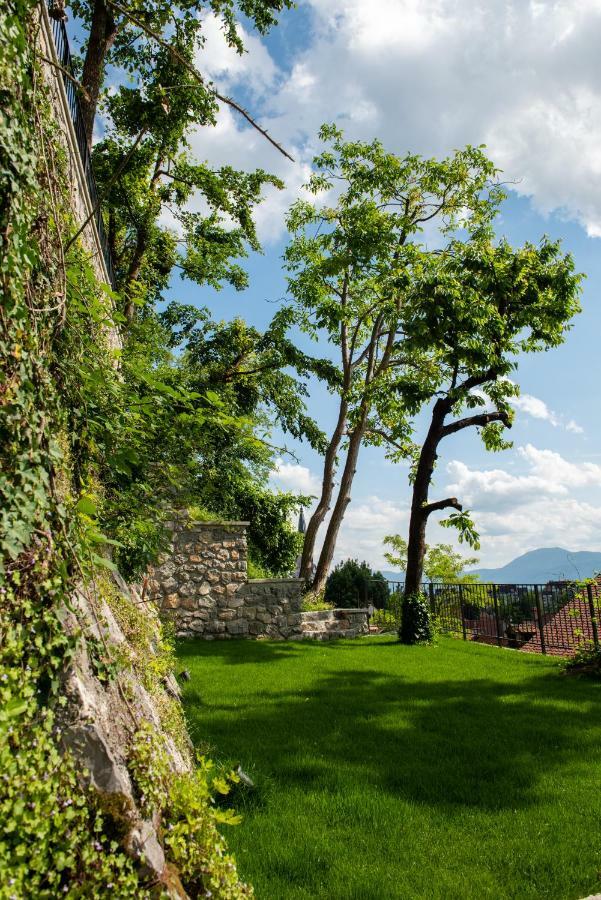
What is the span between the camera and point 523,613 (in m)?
13.0

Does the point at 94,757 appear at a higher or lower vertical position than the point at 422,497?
lower

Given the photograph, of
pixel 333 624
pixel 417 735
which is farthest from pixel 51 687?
pixel 333 624

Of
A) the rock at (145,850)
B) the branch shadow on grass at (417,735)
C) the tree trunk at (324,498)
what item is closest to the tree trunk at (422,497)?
the tree trunk at (324,498)

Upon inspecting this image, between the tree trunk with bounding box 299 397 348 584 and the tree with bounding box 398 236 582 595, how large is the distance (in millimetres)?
3708

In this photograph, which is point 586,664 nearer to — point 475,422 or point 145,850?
point 475,422

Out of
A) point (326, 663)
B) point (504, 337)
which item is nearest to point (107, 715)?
point (326, 663)

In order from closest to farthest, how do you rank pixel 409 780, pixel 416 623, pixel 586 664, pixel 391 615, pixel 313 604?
pixel 409 780 → pixel 586 664 → pixel 416 623 → pixel 313 604 → pixel 391 615

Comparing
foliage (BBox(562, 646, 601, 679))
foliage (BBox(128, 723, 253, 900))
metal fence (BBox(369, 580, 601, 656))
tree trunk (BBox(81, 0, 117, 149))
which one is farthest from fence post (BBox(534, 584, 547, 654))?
tree trunk (BBox(81, 0, 117, 149))

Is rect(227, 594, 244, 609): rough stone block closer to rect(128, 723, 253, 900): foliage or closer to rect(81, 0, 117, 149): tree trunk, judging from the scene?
rect(81, 0, 117, 149): tree trunk

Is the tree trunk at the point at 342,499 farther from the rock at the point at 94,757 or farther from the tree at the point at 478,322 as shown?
the rock at the point at 94,757

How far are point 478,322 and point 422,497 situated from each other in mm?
4170

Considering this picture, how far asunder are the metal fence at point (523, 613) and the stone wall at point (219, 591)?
13.7 feet

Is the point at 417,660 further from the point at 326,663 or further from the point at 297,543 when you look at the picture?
the point at 297,543

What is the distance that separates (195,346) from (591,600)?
13.0 metres
